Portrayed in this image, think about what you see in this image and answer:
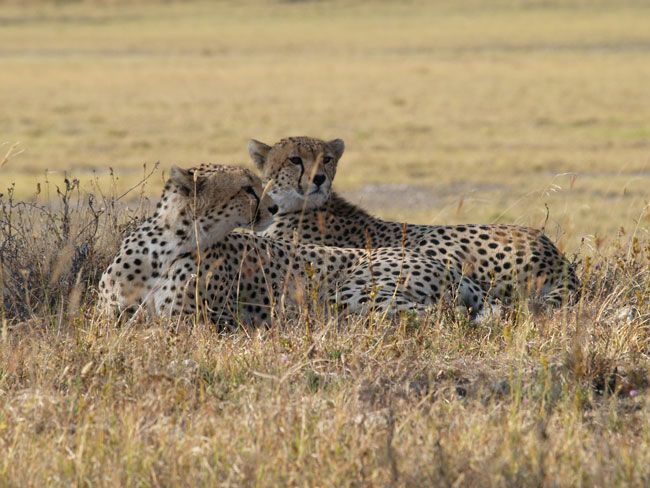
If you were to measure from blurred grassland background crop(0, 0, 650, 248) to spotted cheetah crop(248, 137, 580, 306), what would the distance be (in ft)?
0.69

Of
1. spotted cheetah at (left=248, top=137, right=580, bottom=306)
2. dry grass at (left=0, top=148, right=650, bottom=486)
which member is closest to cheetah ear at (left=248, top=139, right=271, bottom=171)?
spotted cheetah at (left=248, top=137, right=580, bottom=306)

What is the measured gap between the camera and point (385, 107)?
2494 centimetres

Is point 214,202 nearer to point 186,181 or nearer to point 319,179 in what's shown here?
point 186,181

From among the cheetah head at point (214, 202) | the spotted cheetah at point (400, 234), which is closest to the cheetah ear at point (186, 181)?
the cheetah head at point (214, 202)

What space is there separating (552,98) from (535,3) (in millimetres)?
43142

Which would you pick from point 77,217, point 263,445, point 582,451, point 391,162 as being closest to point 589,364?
point 582,451

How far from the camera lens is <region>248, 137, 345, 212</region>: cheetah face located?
5.52m

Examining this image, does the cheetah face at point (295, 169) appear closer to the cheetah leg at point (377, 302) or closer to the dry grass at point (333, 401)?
the cheetah leg at point (377, 302)

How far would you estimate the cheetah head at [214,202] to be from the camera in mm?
4445

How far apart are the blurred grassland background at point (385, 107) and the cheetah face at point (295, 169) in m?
0.85

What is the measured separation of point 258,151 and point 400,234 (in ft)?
2.52

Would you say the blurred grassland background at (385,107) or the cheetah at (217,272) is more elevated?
the cheetah at (217,272)

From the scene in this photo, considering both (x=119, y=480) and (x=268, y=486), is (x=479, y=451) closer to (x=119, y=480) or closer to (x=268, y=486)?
(x=268, y=486)

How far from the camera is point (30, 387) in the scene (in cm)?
355
